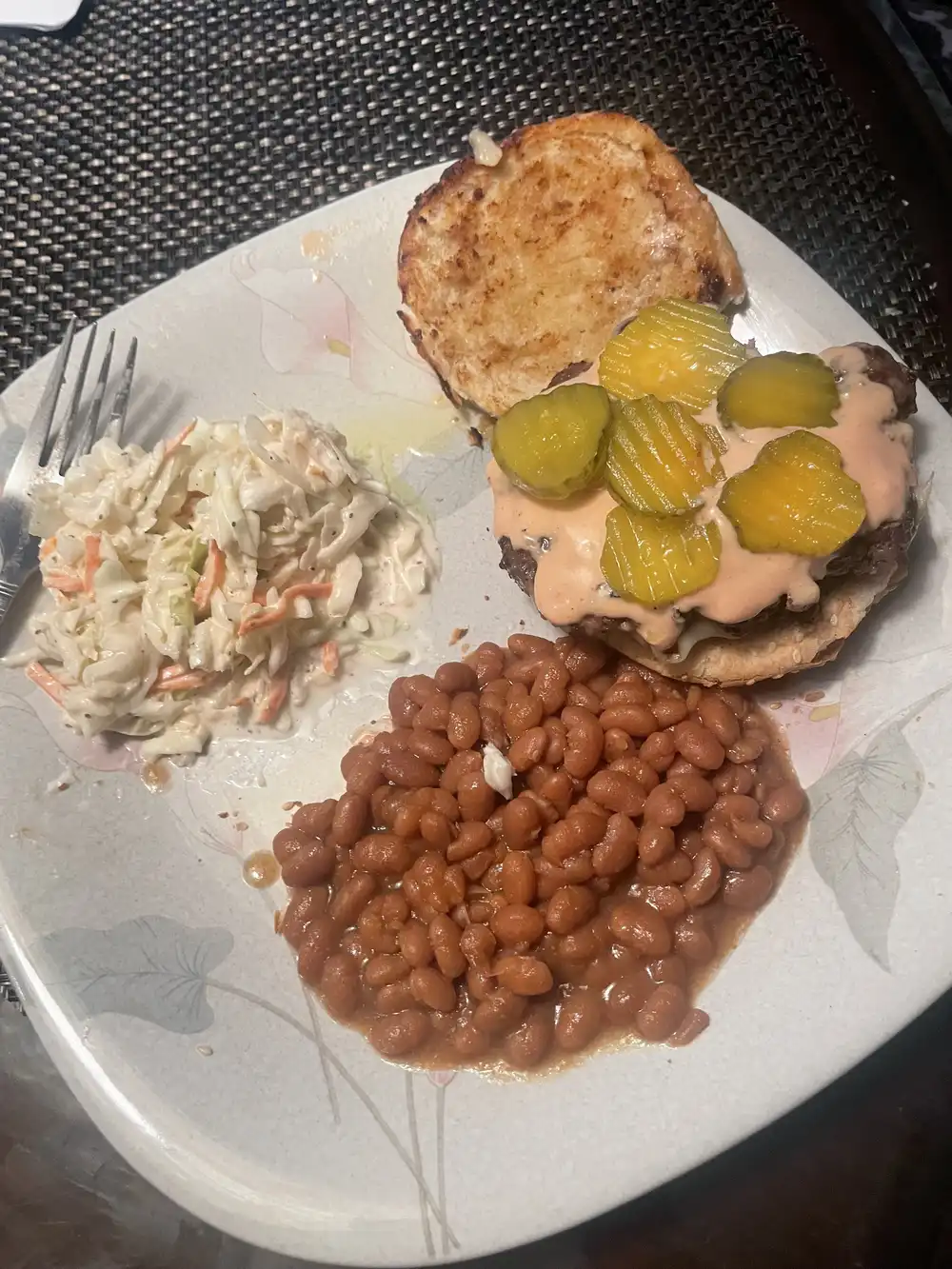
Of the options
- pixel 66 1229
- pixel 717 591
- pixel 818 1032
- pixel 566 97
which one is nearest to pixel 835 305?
pixel 717 591

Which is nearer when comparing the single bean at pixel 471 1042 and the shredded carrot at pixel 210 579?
the single bean at pixel 471 1042

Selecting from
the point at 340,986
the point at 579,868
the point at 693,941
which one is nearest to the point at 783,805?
the point at 693,941

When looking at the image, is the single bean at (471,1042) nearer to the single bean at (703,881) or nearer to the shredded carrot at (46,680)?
the single bean at (703,881)

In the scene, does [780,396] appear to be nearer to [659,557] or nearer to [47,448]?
[659,557]

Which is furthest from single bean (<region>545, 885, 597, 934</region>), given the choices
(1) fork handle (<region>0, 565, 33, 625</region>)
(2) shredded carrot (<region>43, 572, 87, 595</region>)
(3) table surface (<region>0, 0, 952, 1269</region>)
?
(1) fork handle (<region>0, 565, 33, 625</region>)

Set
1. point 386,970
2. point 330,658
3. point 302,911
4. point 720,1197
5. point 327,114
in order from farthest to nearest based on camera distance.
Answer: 1. point 327,114
2. point 330,658
3. point 720,1197
4. point 302,911
5. point 386,970

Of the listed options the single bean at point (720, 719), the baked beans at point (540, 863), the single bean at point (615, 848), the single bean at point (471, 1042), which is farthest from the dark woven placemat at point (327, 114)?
the single bean at point (471, 1042)
